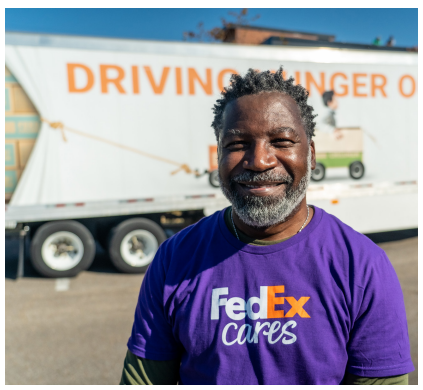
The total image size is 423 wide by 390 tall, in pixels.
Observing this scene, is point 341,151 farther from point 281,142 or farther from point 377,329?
point 377,329

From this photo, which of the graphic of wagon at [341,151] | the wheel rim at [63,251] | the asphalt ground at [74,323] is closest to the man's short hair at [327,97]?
the graphic of wagon at [341,151]

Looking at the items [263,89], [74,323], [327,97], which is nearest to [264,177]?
[263,89]

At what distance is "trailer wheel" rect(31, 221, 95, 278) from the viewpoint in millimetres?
6805

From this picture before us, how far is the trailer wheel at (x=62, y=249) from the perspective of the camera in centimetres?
680

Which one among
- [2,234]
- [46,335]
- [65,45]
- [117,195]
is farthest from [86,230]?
[65,45]

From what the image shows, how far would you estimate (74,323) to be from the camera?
495 centimetres

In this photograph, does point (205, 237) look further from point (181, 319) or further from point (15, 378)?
point (15, 378)

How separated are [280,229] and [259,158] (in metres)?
0.30

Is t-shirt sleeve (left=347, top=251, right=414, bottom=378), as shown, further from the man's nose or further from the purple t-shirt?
the man's nose

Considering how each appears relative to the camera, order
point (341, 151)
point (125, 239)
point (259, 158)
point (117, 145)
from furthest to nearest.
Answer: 1. point (341, 151)
2. point (125, 239)
3. point (117, 145)
4. point (259, 158)

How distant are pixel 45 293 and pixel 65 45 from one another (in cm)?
398

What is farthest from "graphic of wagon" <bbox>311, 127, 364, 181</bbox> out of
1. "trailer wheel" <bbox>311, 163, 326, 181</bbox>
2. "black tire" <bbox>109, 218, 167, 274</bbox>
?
"black tire" <bbox>109, 218, 167, 274</bbox>

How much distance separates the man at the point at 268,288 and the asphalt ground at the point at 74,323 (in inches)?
102

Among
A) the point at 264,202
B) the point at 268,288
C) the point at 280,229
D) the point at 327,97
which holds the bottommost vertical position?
the point at 268,288
